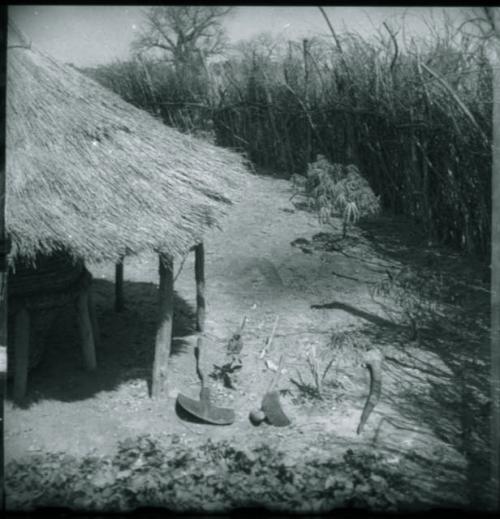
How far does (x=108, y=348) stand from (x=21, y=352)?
1431 millimetres

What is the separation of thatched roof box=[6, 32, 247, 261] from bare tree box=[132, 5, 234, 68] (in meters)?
10.9

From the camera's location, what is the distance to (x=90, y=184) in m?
5.73

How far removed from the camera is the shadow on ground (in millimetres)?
6426

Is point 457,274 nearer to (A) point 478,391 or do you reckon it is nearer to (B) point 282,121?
(A) point 478,391

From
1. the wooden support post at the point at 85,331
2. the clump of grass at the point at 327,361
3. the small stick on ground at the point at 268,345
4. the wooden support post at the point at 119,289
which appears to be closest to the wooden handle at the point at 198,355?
the small stick on ground at the point at 268,345

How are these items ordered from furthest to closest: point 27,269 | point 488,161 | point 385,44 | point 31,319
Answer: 1. point 385,44
2. point 488,161
3. point 31,319
4. point 27,269

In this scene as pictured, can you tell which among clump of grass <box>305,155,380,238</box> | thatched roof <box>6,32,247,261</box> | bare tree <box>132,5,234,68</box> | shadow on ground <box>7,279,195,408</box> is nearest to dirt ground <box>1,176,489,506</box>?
shadow on ground <box>7,279,195,408</box>

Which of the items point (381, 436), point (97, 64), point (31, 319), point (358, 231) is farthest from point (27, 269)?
point (97, 64)

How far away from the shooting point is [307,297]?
28.8ft

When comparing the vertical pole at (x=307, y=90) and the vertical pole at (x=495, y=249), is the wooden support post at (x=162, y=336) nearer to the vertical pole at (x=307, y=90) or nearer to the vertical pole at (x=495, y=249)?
the vertical pole at (x=495, y=249)

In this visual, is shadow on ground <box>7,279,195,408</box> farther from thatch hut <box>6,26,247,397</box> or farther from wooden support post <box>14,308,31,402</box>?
thatch hut <box>6,26,247,397</box>

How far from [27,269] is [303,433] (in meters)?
2.92

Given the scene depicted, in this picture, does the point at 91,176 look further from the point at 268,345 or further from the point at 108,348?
the point at 268,345

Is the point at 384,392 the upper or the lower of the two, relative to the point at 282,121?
lower
